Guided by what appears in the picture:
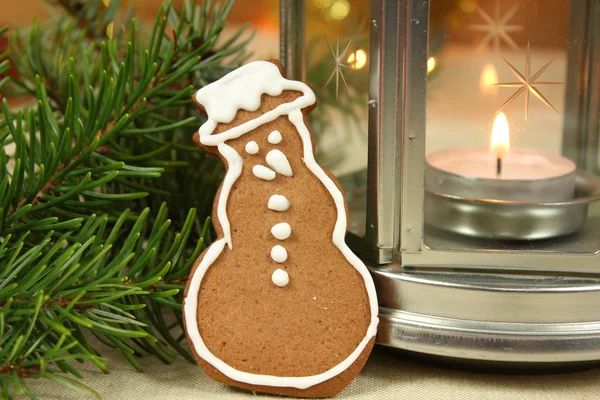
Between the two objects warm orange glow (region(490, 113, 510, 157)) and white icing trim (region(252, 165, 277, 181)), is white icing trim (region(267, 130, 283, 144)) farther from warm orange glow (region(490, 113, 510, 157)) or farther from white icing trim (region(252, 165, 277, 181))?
warm orange glow (region(490, 113, 510, 157))

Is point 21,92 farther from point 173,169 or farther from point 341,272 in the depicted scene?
point 341,272

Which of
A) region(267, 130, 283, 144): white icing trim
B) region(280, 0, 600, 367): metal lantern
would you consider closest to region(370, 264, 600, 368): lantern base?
region(280, 0, 600, 367): metal lantern

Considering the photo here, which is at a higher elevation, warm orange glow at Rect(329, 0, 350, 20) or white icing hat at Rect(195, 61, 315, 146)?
warm orange glow at Rect(329, 0, 350, 20)

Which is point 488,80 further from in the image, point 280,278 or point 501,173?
point 280,278

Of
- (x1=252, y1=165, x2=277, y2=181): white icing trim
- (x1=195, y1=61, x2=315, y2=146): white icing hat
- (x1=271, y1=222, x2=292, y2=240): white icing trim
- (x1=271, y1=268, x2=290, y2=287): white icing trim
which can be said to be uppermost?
(x1=195, y1=61, x2=315, y2=146): white icing hat

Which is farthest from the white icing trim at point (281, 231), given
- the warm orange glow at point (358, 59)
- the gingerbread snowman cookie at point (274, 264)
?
the warm orange glow at point (358, 59)

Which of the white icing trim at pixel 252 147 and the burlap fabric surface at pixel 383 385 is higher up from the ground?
the white icing trim at pixel 252 147

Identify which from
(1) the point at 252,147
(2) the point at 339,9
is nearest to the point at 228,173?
(1) the point at 252,147

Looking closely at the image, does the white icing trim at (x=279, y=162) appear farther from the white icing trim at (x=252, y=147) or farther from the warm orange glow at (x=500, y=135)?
the warm orange glow at (x=500, y=135)
